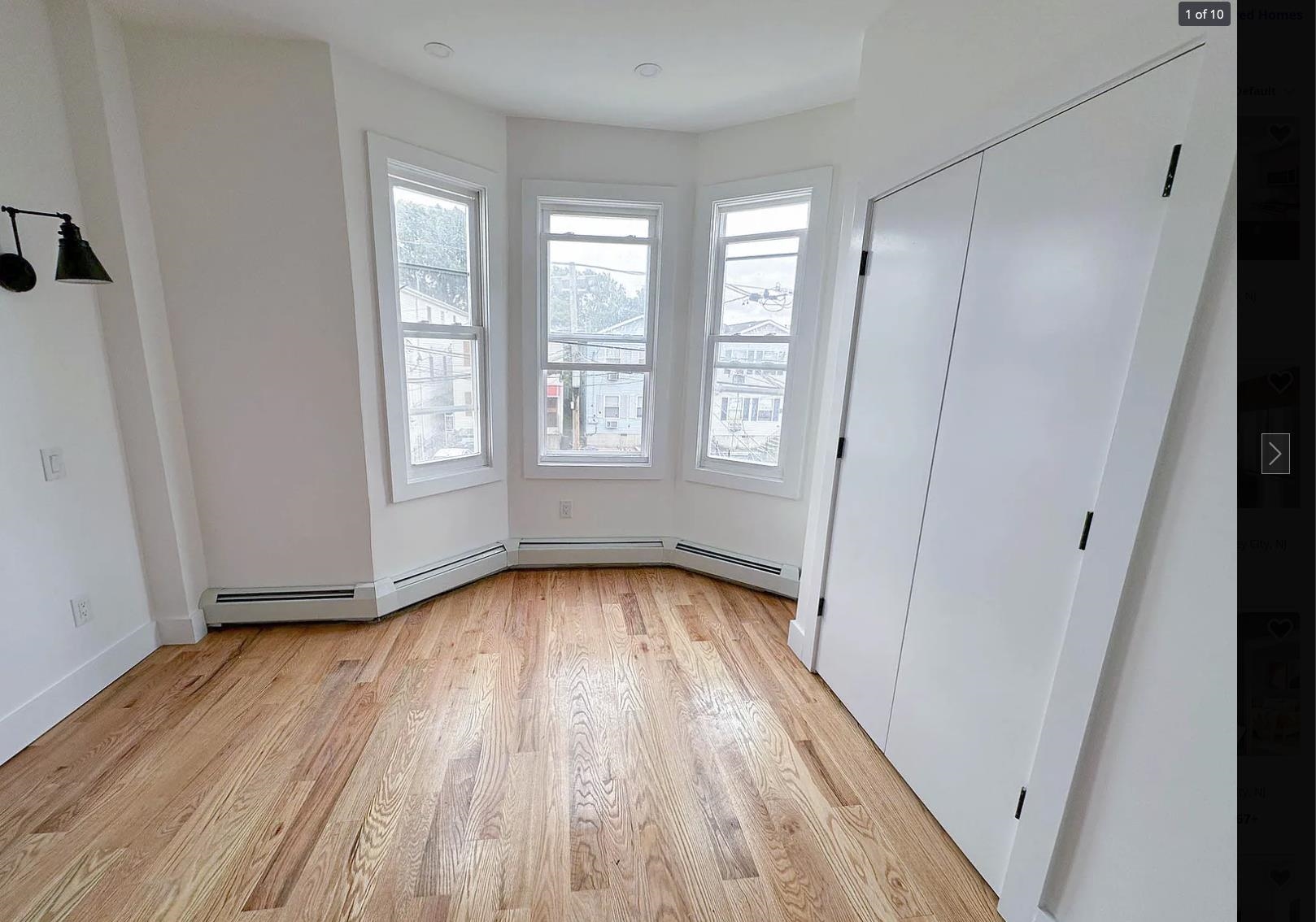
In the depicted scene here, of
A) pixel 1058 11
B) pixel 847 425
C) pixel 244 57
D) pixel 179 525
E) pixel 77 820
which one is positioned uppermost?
pixel 244 57

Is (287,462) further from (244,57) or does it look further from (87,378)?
Result: (244,57)

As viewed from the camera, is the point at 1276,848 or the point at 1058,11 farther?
the point at 1058,11

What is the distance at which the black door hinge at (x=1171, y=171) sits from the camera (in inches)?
37.9

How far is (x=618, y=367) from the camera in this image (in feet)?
10.6

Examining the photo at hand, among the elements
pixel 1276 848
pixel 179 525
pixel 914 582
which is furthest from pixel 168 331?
pixel 1276 848

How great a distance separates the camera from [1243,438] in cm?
87

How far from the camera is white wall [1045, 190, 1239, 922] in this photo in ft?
2.91

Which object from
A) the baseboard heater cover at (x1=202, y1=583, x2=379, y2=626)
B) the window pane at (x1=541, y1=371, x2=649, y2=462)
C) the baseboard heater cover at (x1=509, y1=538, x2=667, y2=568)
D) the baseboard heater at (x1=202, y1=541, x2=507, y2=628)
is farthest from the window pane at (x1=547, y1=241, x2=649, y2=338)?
the baseboard heater cover at (x1=202, y1=583, x2=379, y2=626)

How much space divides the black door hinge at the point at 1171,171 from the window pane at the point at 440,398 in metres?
2.88

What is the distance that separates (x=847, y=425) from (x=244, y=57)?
2960 mm

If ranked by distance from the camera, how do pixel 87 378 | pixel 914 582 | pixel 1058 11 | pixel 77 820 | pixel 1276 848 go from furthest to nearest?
pixel 87 378 < pixel 914 582 < pixel 77 820 < pixel 1058 11 < pixel 1276 848

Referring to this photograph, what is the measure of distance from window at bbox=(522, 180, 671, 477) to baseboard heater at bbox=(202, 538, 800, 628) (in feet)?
1.66

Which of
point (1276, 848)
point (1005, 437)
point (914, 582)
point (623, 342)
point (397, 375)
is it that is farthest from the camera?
point (623, 342)

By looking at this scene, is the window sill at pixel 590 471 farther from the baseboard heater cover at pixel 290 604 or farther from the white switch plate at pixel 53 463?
the white switch plate at pixel 53 463
